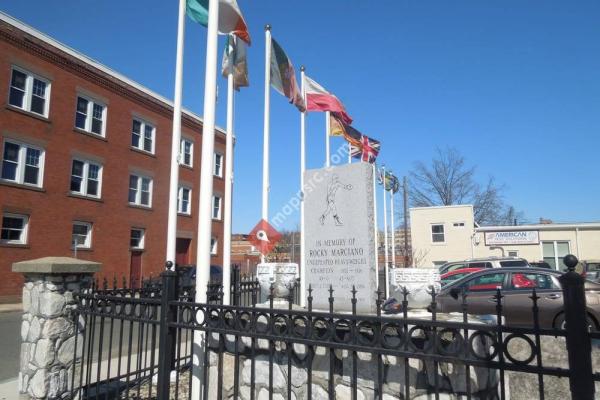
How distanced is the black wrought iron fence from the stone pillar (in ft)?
0.64

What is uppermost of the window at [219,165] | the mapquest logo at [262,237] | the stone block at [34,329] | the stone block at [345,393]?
the window at [219,165]

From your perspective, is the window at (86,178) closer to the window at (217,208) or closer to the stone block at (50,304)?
the window at (217,208)

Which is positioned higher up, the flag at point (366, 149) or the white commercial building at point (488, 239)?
the flag at point (366, 149)

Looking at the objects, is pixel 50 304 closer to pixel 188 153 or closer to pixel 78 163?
pixel 78 163

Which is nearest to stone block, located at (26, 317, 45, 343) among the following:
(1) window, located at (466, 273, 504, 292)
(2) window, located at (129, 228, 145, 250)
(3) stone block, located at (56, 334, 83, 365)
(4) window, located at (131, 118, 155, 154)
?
(3) stone block, located at (56, 334, 83, 365)

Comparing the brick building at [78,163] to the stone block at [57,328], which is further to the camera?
the brick building at [78,163]

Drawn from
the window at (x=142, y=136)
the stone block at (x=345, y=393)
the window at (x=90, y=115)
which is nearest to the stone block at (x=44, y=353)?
the stone block at (x=345, y=393)

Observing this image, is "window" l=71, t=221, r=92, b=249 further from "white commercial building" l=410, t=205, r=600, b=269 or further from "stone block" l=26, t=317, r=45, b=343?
"white commercial building" l=410, t=205, r=600, b=269

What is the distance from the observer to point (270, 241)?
9.54 meters

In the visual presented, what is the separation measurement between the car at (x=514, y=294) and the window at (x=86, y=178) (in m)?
18.8

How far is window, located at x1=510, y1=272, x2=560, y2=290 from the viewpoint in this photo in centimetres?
930

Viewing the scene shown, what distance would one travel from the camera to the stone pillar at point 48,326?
4.73 meters

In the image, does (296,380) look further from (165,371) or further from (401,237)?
(401,237)

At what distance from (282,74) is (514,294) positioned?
7636mm
